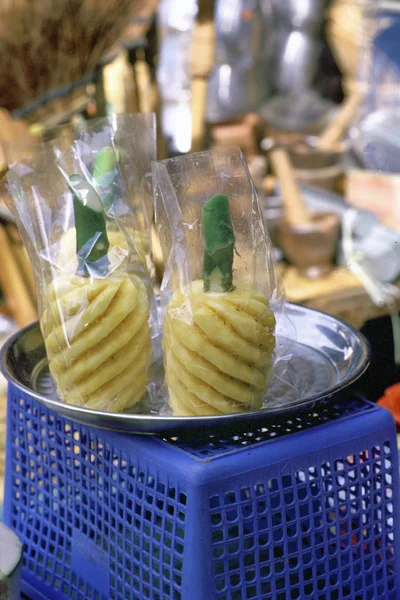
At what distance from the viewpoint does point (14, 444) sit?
771mm

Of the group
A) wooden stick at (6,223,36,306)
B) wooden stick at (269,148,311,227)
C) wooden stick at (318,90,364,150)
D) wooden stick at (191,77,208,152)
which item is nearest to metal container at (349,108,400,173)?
wooden stick at (318,90,364,150)

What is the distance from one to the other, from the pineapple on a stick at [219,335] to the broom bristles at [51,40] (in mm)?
941

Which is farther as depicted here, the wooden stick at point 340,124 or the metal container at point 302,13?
the metal container at point 302,13

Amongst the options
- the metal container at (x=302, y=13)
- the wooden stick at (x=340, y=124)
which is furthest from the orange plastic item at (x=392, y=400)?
the metal container at (x=302, y=13)

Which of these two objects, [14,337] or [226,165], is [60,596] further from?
[226,165]

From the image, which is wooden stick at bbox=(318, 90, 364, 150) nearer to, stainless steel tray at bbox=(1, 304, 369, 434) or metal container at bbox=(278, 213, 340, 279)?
metal container at bbox=(278, 213, 340, 279)

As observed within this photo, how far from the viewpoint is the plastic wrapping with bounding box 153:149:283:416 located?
598 mm

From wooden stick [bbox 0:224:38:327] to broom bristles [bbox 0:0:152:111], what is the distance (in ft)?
1.08

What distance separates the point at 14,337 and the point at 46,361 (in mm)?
42

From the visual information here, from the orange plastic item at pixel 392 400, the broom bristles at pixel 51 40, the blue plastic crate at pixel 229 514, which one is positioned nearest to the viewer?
the blue plastic crate at pixel 229 514

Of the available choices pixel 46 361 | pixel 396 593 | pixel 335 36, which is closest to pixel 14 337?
pixel 46 361

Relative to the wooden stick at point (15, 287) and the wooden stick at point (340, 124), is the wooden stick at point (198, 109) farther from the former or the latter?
the wooden stick at point (340, 124)

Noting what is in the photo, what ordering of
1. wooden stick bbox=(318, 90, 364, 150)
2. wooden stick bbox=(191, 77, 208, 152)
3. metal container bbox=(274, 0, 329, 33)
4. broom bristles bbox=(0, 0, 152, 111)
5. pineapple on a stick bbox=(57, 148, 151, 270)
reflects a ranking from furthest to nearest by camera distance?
metal container bbox=(274, 0, 329, 33) < wooden stick bbox=(318, 90, 364, 150) < wooden stick bbox=(191, 77, 208, 152) < broom bristles bbox=(0, 0, 152, 111) < pineapple on a stick bbox=(57, 148, 151, 270)

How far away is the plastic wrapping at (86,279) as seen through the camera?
0.63 m
